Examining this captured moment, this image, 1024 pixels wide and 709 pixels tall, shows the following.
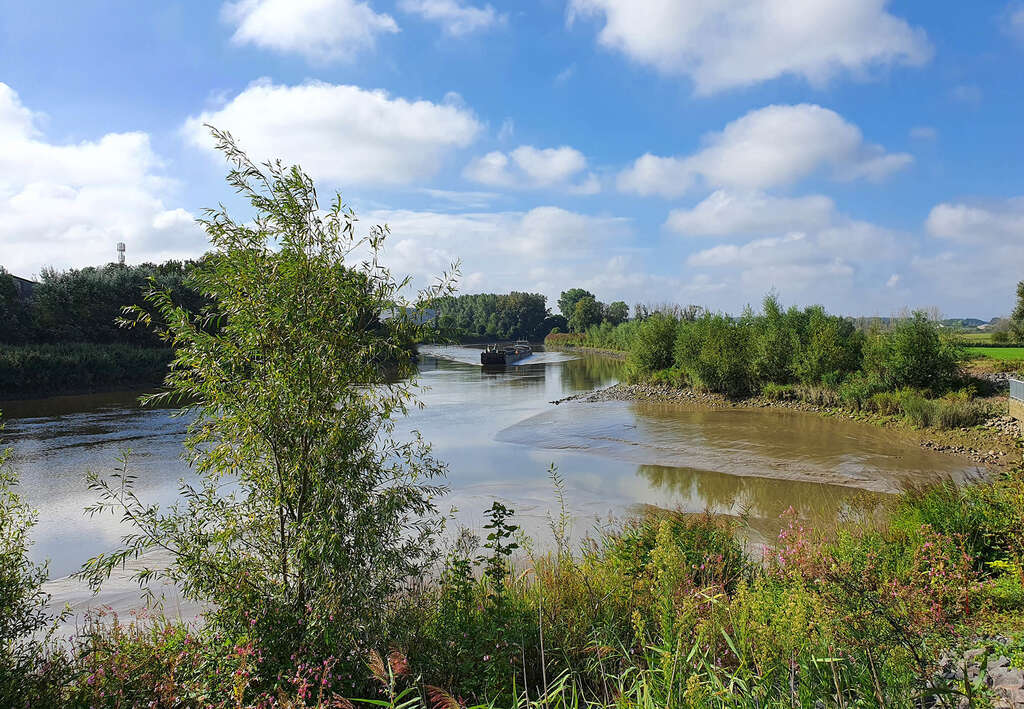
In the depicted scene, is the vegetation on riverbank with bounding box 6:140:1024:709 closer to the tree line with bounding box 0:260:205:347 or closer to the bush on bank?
the bush on bank

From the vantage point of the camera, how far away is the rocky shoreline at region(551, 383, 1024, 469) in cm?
1669

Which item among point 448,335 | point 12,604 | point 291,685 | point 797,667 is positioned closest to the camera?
point 797,667

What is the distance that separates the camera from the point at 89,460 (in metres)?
Result: 18.2

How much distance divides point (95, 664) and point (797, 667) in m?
5.12

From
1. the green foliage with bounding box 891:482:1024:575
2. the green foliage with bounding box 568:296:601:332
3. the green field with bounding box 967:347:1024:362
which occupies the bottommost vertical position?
the green foliage with bounding box 891:482:1024:575

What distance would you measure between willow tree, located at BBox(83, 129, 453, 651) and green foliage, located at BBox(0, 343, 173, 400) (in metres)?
30.7

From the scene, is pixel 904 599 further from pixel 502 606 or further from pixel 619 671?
pixel 502 606

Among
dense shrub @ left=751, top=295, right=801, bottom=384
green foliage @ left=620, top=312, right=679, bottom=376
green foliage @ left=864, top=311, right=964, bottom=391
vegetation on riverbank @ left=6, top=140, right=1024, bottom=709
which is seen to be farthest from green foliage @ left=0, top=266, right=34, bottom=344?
green foliage @ left=864, top=311, right=964, bottom=391

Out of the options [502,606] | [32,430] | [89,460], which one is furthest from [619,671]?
[32,430]

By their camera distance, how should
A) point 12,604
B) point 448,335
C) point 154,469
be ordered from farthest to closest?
point 154,469
point 448,335
point 12,604

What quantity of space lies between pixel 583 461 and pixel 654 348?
80.5 feet

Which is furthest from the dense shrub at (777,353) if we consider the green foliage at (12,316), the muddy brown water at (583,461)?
the green foliage at (12,316)

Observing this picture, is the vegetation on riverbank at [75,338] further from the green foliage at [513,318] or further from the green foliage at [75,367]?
the green foliage at [513,318]

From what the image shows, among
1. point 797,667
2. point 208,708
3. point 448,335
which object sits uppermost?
point 448,335
